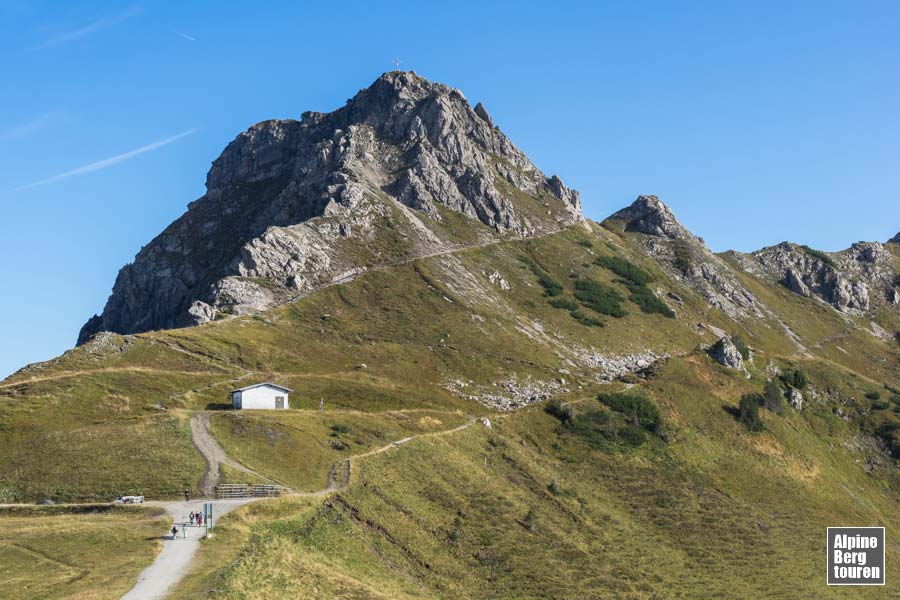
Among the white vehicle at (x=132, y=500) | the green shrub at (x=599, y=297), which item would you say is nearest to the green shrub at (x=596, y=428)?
the green shrub at (x=599, y=297)

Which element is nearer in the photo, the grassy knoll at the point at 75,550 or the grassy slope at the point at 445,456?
the grassy knoll at the point at 75,550

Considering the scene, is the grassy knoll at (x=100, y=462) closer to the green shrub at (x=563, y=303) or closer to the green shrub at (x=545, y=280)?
the green shrub at (x=563, y=303)

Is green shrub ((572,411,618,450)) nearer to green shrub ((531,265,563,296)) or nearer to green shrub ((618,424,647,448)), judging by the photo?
green shrub ((618,424,647,448))

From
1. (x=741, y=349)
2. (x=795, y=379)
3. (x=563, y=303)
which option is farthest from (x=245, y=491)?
(x=795, y=379)

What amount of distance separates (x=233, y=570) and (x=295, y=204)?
15885 cm

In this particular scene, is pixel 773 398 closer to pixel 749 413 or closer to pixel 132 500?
pixel 749 413

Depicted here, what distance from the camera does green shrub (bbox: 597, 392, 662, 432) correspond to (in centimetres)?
12525

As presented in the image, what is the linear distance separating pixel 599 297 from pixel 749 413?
5799 centimetres

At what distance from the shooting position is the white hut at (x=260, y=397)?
97.4 meters

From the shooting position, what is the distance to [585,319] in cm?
17662

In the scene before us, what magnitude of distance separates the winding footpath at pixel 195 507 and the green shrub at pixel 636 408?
37812mm

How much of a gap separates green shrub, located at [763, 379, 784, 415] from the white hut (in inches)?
3552

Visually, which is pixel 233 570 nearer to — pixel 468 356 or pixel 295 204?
pixel 468 356

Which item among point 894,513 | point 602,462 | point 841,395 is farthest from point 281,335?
point 841,395
